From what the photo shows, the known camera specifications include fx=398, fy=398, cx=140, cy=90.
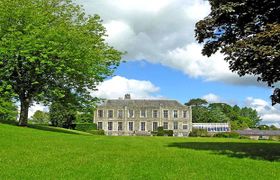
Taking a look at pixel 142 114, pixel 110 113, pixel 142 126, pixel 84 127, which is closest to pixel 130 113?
pixel 142 114

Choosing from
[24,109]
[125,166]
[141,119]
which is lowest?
[125,166]

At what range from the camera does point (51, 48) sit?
129 feet

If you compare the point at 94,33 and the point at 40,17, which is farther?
the point at 94,33

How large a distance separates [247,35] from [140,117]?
86954 millimetres

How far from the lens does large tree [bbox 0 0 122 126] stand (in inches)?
1534

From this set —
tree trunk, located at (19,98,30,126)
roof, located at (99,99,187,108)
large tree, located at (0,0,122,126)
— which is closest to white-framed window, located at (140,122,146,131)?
roof, located at (99,99,187,108)

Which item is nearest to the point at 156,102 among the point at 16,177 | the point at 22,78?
the point at 22,78

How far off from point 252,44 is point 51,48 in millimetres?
25042

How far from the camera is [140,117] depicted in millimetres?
107375

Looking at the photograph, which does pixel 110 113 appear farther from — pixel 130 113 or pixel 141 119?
pixel 141 119

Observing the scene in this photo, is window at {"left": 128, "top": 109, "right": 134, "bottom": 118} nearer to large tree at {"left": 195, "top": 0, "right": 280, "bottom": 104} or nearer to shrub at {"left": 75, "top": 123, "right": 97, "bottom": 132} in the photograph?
shrub at {"left": 75, "top": 123, "right": 97, "bottom": 132}

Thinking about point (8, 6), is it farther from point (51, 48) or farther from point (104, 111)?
point (104, 111)

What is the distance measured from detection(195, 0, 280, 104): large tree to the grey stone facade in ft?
279

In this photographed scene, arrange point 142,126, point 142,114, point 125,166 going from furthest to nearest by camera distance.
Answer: point 142,126 → point 142,114 → point 125,166
